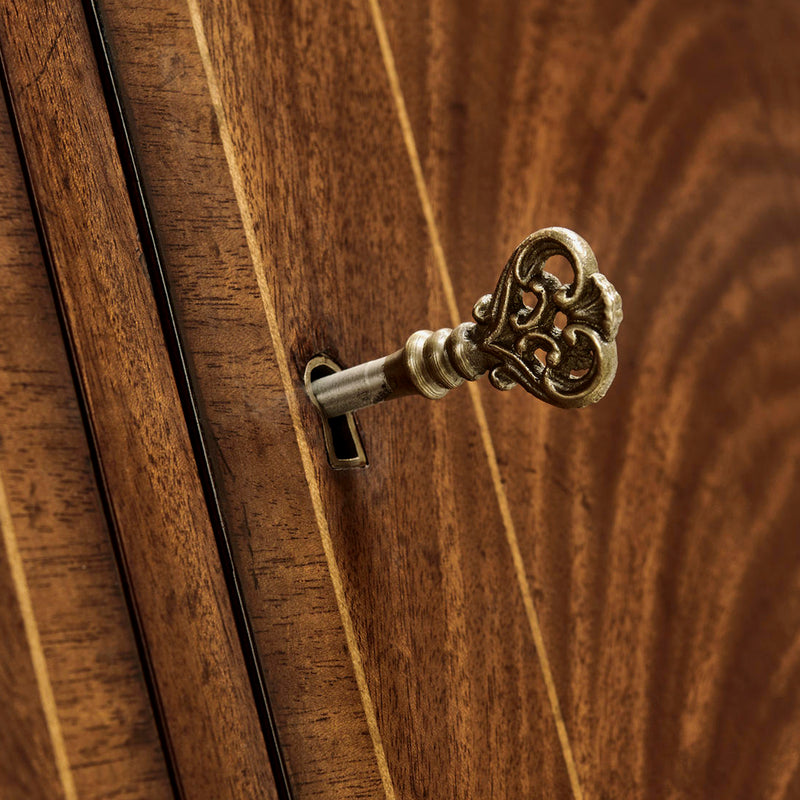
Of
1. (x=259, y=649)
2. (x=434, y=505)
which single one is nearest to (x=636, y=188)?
(x=434, y=505)

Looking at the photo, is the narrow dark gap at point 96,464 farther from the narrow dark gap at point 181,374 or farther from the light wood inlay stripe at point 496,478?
the light wood inlay stripe at point 496,478

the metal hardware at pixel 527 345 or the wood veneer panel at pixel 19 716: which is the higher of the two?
the metal hardware at pixel 527 345

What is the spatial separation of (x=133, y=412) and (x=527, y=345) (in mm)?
144

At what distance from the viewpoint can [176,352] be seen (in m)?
0.38

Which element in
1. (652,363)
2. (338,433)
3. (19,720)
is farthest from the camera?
(652,363)

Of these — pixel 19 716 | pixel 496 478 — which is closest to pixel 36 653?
pixel 19 716

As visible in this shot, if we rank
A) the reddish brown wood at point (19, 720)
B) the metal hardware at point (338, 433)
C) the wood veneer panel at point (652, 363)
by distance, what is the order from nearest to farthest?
1. the reddish brown wood at point (19, 720)
2. the metal hardware at point (338, 433)
3. the wood veneer panel at point (652, 363)

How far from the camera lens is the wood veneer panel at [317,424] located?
0.38 metres

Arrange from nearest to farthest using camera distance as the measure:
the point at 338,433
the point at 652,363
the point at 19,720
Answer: the point at 19,720 → the point at 338,433 → the point at 652,363

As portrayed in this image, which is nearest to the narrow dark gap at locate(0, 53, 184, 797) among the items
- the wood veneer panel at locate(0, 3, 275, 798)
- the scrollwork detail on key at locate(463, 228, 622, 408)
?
the wood veneer panel at locate(0, 3, 275, 798)

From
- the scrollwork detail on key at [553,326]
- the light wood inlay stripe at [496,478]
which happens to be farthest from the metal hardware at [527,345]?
the light wood inlay stripe at [496,478]

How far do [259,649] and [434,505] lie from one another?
110 millimetres

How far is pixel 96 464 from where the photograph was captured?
13.6 inches

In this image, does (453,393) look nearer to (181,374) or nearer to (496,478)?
(496,478)
